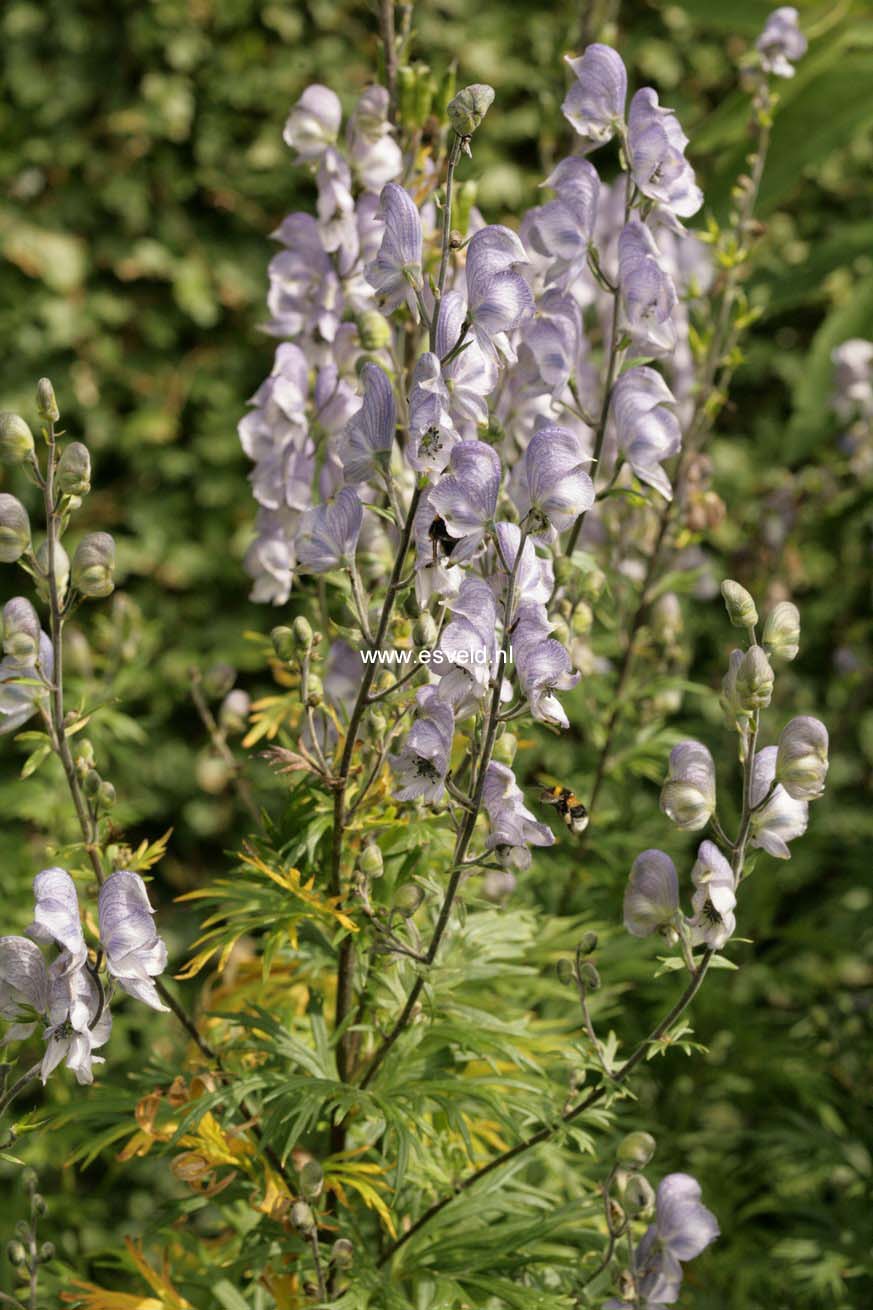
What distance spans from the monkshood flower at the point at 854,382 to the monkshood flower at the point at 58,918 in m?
1.75

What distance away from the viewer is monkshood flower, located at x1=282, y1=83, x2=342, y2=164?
137 cm

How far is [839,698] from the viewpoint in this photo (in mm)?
2590

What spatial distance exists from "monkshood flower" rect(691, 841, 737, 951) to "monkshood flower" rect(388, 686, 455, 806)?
203mm

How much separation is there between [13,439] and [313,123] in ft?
1.82

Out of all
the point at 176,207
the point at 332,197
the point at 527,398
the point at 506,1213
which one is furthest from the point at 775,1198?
the point at 176,207

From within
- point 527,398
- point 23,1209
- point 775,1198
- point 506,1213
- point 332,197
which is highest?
point 332,197

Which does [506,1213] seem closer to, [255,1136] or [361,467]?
[255,1136]

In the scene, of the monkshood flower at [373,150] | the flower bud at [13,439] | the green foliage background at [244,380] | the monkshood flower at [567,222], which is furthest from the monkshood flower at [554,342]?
the green foliage background at [244,380]

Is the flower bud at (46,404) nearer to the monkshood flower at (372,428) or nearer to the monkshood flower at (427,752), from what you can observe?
the monkshood flower at (372,428)

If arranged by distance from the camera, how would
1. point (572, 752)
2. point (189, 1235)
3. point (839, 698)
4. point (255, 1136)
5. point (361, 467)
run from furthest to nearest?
point (839, 698)
point (572, 752)
point (189, 1235)
point (255, 1136)
point (361, 467)

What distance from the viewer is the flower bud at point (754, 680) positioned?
938 mm

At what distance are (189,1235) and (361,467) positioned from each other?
952mm

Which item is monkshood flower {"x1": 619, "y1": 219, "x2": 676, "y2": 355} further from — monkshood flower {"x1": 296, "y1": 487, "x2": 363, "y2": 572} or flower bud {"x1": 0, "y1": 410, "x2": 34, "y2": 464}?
flower bud {"x1": 0, "y1": 410, "x2": 34, "y2": 464}

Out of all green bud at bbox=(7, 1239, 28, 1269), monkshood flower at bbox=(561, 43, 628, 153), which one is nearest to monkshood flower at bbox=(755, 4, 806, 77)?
monkshood flower at bbox=(561, 43, 628, 153)
